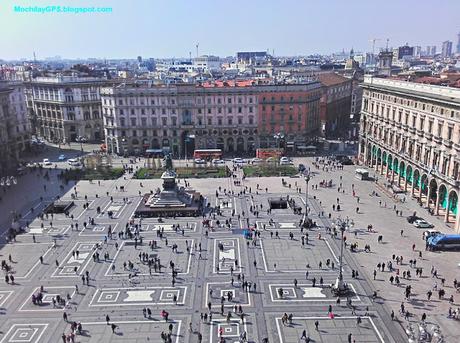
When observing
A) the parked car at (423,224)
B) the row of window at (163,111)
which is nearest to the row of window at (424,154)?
the parked car at (423,224)

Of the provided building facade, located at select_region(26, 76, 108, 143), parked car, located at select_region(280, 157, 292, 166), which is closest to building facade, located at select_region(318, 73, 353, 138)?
parked car, located at select_region(280, 157, 292, 166)

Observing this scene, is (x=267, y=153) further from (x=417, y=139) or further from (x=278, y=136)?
(x=417, y=139)

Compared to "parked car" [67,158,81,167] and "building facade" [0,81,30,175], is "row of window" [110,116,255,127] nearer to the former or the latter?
"parked car" [67,158,81,167]

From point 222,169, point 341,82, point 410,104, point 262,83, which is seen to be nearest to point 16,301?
point 222,169

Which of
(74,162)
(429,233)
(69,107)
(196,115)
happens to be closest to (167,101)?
(196,115)

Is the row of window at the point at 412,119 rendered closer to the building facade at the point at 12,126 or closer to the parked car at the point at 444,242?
the parked car at the point at 444,242

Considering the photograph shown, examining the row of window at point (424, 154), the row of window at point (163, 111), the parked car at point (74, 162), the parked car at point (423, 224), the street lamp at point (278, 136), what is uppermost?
the row of window at point (163, 111)
